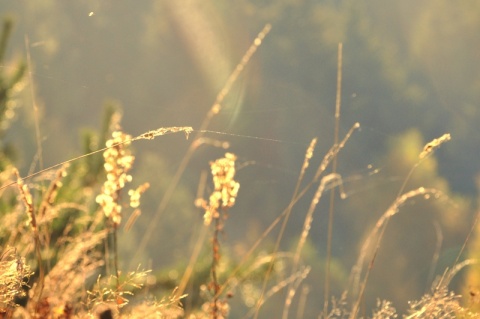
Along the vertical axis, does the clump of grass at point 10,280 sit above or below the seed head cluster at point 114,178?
below

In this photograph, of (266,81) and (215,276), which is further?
(266,81)

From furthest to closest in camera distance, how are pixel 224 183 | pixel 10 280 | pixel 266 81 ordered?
1. pixel 266 81
2. pixel 224 183
3. pixel 10 280

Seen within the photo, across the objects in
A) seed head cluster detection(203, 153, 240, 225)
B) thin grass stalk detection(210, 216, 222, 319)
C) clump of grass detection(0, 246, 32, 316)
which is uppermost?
seed head cluster detection(203, 153, 240, 225)

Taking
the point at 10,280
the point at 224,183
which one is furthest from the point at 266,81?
the point at 10,280

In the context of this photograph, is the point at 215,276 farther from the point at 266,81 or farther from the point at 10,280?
the point at 266,81

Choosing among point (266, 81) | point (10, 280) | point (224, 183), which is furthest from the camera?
point (266, 81)

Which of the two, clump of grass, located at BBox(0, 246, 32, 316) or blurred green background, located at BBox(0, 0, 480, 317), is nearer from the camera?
clump of grass, located at BBox(0, 246, 32, 316)

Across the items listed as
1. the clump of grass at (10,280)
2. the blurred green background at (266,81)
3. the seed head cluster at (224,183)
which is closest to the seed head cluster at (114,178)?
the seed head cluster at (224,183)

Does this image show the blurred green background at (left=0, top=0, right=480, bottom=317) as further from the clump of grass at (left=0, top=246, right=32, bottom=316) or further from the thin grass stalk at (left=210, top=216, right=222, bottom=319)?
the clump of grass at (left=0, top=246, right=32, bottom=316)

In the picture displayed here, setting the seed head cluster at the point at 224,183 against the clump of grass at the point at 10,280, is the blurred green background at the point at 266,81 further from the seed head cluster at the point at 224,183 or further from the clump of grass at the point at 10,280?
the clump of grass at the point at 10,280

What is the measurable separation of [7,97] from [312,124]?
117 ft

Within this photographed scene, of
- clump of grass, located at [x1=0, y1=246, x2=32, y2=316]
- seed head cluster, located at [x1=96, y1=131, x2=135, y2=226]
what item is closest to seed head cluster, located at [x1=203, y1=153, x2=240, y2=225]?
seed head cluster, located at [x1=96, y1=131, x2=135, y2=226]

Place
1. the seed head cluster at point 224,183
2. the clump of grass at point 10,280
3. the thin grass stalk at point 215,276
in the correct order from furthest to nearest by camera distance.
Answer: the seed head cluster at point 224,183 < the thin grass stalk at point 215,276 < the clump of grass at point 10,280

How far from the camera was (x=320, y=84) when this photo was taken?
4084 cm
